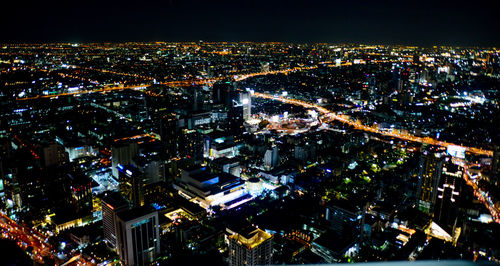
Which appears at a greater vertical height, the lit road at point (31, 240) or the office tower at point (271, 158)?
the office tower at point (271, 158)

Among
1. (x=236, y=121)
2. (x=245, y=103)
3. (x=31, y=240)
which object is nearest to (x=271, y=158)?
(x=236, y=121)

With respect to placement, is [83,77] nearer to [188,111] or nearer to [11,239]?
[188,111]

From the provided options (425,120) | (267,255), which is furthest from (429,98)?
(267,255)

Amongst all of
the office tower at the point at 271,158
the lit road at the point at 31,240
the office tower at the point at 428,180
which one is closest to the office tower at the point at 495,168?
the office tower at the point at 428,180

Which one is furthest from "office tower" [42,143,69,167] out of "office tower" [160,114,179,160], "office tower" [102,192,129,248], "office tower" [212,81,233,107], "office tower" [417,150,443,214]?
"office tower" [417,150,443,214]

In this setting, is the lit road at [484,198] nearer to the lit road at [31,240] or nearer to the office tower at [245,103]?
the lit road at [31,240]

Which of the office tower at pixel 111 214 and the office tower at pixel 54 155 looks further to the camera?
the office tower at pixel 54 155

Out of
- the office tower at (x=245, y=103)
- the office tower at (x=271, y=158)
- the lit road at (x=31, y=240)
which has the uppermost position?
the office tower at (x=245, y=103)
